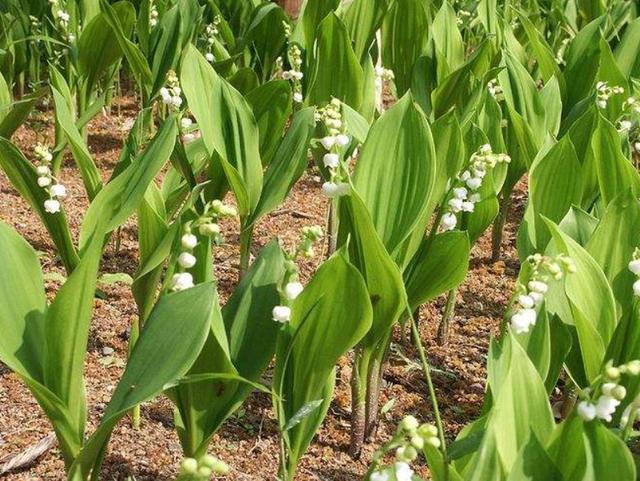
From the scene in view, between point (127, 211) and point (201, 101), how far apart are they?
1.74 feet

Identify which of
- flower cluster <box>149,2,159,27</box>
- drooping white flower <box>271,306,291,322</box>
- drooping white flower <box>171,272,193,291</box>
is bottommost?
drooping white flower <box>271,306,291,322</box>

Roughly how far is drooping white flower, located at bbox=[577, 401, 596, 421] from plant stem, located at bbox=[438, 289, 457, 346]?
50.0 inches

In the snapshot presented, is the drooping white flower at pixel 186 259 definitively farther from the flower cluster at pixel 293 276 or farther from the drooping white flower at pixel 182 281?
the flower cluster at pixel 293 276

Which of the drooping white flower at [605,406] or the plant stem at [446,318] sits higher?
the drooping white flower at [605,406]

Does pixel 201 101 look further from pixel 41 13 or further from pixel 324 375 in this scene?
pixel 41 13

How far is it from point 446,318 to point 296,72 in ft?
2.79

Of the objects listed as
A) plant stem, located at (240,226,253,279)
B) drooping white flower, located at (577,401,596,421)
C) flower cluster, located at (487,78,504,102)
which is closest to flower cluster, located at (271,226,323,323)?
drooping white flower, located at (577,401,596,421)

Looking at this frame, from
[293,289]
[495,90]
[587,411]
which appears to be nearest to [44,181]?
[293,289]

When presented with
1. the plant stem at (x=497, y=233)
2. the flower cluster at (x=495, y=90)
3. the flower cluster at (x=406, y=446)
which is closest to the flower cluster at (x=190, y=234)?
the flower cluster at (x=406, y=446)

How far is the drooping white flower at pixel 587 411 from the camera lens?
1.18 m

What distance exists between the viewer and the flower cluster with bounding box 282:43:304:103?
2768 millimetres

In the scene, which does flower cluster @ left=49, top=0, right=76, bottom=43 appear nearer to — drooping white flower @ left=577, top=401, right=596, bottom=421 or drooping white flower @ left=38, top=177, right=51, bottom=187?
drooping white flower @ left=38, top=177, right=51, bottom=187

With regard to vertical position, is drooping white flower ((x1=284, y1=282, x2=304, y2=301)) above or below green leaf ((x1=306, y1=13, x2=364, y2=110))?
below

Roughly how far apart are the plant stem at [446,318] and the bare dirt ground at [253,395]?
0.02 metres
